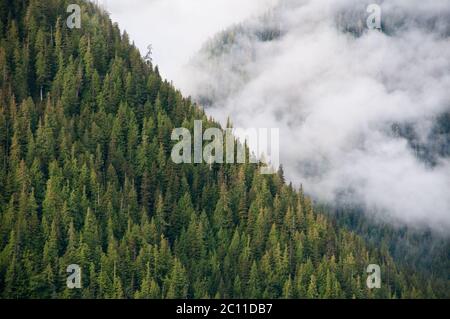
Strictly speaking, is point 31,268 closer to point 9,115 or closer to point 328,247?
point 9,115

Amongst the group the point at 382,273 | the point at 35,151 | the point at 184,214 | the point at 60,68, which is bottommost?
the point at 382,273

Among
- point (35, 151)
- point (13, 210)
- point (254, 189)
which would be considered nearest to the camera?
point (13, 210)

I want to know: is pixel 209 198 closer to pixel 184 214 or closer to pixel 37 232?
pixel 184 214

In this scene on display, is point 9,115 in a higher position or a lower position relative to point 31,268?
higher
